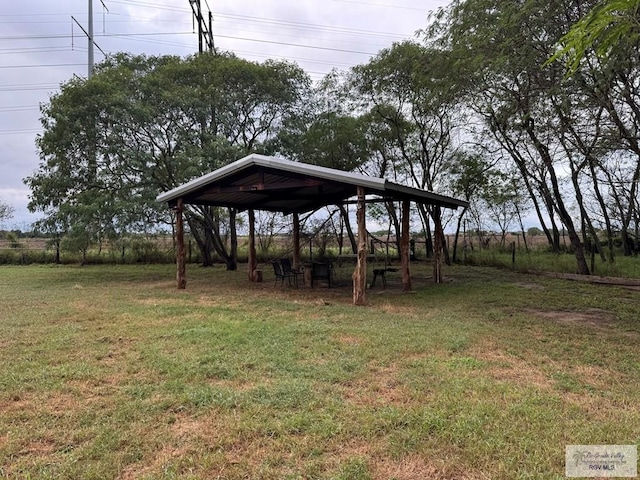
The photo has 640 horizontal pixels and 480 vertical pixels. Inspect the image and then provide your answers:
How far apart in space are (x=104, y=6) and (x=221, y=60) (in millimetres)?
8805

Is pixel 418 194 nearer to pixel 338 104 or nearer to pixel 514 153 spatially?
pixel 514 153

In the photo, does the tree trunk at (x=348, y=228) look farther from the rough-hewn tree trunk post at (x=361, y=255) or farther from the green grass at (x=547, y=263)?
the rough-hewn tree trunk post at (x=361, y=255)

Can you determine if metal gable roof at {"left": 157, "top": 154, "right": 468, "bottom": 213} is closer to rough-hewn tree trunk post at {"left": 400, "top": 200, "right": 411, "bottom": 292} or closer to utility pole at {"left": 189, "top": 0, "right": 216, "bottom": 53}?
rough-hewn tree trunk post at {"left": 400, "top": 200, "right": 411, "bottom": 292}

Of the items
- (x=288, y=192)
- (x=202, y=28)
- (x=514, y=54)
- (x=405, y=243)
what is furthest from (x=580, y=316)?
(x=202, y=28)

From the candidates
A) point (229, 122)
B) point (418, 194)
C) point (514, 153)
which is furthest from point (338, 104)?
point (418, 194)

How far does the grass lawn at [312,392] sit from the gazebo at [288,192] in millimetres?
2001

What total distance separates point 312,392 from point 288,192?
697 centimetres

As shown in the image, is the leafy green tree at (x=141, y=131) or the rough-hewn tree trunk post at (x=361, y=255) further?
the leafy green tree at (x=141, y=131)

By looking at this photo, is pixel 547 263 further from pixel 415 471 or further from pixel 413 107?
pixel 415 471

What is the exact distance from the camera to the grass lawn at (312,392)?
79.6 inches

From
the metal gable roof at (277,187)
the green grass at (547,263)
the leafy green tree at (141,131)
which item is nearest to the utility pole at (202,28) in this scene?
the leafy green tree at (141,131)

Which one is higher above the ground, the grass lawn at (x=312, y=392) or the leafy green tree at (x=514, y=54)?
the leafy green tree at (x=514, y=54)

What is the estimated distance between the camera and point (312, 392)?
9.27 ft

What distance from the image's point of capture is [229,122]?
1194cm
